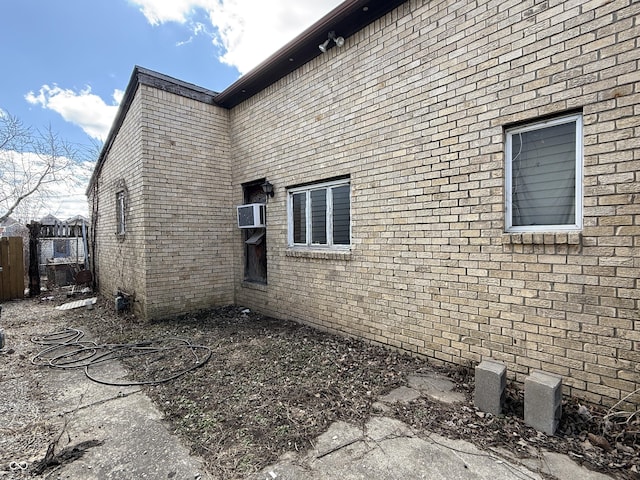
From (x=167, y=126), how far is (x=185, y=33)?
3.70 m

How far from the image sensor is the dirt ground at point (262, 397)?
7.07 feet

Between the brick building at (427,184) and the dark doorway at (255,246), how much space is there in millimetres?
43

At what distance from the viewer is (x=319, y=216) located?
198 inches

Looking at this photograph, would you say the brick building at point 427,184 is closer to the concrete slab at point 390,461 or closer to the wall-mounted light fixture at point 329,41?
the wall-mounted light fixture at point 329,41

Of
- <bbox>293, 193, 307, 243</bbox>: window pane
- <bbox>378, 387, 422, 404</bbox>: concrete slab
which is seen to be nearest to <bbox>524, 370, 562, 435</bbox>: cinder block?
<bbox>378, 387, 422, 404</bbox>: concrete slab

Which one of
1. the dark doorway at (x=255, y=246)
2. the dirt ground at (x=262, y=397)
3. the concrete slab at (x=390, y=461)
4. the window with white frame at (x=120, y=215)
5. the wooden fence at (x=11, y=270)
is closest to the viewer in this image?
the concrete slab at (x=390, y=461)

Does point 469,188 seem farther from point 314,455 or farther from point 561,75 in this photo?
point 314,455

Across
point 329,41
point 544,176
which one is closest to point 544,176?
point 544,176

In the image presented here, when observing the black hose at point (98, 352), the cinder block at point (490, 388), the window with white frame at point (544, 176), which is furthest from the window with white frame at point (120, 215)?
the window with white frame at point (544, 176)

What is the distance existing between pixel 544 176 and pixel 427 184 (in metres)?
1.11

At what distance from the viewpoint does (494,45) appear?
9.77 feet

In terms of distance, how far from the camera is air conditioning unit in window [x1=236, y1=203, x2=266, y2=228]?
19.4 ft

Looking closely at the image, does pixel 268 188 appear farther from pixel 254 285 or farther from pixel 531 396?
pixel 531 396

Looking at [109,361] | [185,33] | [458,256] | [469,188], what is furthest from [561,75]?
[185,33]
